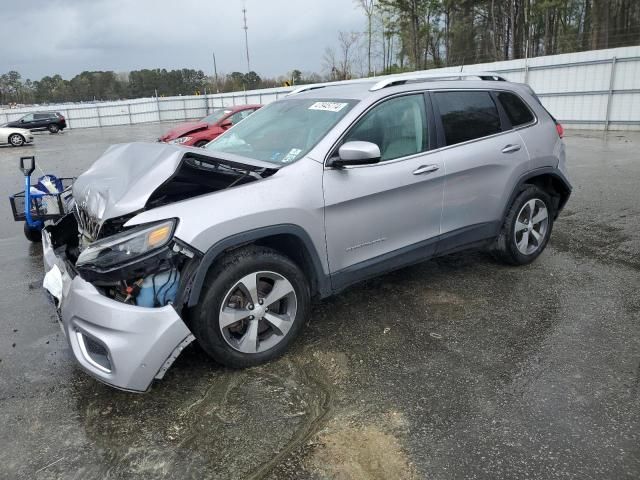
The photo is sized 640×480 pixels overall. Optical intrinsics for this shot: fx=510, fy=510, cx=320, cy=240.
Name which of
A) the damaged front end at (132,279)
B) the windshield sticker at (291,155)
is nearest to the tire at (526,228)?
the windshield sticker at (291,155)

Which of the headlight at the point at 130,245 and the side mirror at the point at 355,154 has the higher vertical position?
the side mirror at the point at 355,154

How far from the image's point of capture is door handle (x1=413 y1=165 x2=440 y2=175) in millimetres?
3793

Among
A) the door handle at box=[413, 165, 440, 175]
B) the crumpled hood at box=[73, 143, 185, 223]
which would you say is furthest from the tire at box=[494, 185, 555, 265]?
the crumpled hood at box=[73, 143, 185, 223]

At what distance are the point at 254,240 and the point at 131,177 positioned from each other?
2.82 ft

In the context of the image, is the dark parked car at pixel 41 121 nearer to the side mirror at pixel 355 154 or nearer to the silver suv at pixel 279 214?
the silver suv at pixel 279 214

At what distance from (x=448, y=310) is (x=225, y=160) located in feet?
6.88

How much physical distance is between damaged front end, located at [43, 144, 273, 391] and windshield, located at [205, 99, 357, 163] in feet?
1.58

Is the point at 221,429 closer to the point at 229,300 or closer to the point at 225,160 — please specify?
the point at 229,300

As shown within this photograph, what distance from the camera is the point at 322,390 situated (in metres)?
3.01

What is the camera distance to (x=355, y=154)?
3.28 metres

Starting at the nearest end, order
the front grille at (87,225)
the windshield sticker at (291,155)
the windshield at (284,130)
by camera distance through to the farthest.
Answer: the front grille at (87,225), the windshield sticker at (291,155), the windshield at (284,130)

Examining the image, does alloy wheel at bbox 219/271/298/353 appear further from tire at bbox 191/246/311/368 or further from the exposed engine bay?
the exposed engine bay

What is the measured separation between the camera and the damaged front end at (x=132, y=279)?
2686 mm

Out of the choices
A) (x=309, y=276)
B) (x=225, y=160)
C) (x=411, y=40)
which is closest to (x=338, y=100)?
(x=225, y=160)
